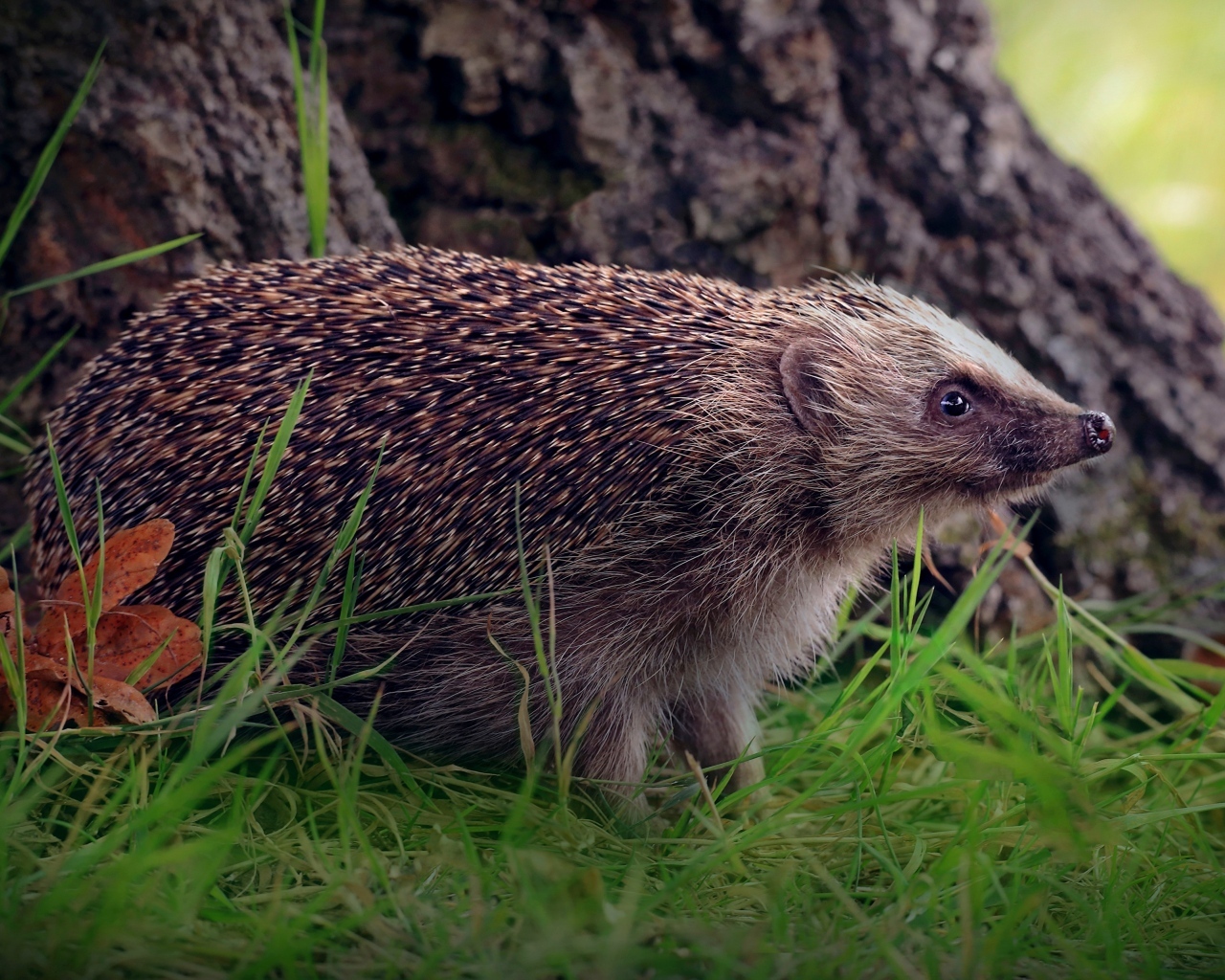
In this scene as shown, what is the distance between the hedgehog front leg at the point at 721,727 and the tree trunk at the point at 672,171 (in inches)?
77.9

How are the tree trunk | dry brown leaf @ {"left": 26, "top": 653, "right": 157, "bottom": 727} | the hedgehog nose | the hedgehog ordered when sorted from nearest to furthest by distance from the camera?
1. dry brown leaf @ {"left": 26, "top": 653, "right": 157, "bottom": 727}
2. the hedgehog
3. the hedgehog nose
4. the tree trunk

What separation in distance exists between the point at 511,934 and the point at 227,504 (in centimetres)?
170

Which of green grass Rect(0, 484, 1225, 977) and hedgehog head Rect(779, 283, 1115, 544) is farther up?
hedgehog head Rect(779, 283, 1115, 544)

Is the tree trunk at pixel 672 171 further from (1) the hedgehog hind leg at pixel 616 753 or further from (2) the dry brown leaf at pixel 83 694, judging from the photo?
(1) the hedgehog hind leg at pixel 616 753

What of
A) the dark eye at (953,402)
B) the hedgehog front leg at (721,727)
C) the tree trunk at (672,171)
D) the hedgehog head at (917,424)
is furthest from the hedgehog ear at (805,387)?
the tree trunk at (672,171)

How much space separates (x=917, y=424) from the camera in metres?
3.88

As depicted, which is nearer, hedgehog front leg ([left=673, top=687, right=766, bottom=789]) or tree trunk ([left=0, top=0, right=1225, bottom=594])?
hedgehog front leg ([left=673, top=687, right=766, bottom=789])

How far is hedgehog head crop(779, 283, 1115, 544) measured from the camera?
382 centimetres

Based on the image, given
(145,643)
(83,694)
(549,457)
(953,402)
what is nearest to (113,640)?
(145,643)

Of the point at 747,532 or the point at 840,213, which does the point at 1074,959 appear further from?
the point at 840,213

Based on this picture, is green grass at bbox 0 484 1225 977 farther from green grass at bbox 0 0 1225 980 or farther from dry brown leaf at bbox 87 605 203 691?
dry brown leaf at bbox 87 605 203 691

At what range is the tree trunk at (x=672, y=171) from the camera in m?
4.45

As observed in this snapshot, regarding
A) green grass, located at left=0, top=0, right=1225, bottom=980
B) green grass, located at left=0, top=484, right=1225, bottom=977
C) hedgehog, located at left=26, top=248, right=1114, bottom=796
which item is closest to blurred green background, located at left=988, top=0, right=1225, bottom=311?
hedgehog, located at left=26, top=248, right=1114, bottom=796

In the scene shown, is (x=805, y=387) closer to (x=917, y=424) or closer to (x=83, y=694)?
(x=917, y=424)
